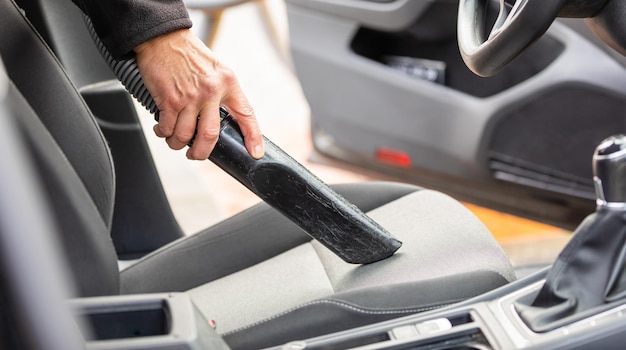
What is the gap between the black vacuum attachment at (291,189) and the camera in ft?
3.13

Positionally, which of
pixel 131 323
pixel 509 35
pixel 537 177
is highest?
pixel 509 35

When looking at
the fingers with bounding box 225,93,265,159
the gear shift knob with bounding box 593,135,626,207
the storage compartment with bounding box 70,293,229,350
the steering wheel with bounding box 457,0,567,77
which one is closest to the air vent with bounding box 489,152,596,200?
the steering wheel with bounding box 457,0,567,77

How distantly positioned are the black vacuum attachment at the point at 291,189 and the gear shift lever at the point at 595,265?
206 mm

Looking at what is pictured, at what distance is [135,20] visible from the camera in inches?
36.4

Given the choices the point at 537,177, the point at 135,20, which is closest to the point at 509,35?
the point at 135,20

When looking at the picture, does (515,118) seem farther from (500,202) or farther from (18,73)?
(18,73)

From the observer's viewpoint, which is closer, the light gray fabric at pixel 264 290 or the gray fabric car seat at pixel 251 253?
the gray fabric car seat at pixel 251 253

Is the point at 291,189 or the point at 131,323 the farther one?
the point at 291,189

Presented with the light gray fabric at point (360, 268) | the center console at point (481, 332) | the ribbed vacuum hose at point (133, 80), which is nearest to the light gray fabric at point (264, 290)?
the light gray fabric at point (360, 268)

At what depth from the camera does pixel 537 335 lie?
0.85m

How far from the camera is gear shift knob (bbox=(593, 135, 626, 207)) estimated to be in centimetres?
89

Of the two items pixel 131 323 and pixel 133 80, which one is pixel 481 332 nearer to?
pixel 131 323

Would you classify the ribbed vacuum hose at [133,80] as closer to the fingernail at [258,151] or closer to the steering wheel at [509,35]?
the fingernail at [258,151]

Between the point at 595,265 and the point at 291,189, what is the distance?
1.07 ft
